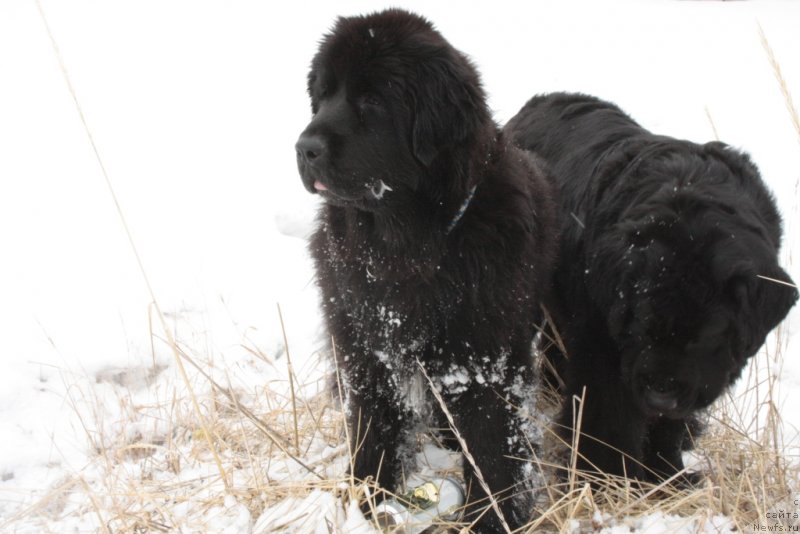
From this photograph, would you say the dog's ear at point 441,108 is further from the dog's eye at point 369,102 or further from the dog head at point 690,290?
the dog head at point 690,290

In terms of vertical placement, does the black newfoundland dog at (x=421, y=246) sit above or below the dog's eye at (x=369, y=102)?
below

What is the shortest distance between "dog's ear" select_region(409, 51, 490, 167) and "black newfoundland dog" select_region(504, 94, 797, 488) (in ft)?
2.24

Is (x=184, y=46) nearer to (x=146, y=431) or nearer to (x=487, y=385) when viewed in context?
(x=146, y=431)

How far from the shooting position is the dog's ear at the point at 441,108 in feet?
6.91

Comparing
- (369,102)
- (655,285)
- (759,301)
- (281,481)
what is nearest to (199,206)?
(281,481)

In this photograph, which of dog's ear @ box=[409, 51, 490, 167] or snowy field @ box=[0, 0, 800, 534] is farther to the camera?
snowy field @ box=[0, 0, 800, 534]

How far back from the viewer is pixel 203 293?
169 inches

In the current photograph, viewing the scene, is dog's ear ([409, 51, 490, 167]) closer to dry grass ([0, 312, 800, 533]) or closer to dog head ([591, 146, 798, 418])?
dog head ([591, 146, 798, 418])

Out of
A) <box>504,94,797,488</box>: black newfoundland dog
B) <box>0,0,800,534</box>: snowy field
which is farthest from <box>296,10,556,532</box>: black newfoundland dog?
<box>0,0,800,534</box>: snowy field

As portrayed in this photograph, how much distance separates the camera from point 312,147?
6.64 ft

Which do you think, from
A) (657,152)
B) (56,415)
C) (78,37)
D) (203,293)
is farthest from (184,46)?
(657,152)

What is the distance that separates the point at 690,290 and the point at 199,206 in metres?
4.13

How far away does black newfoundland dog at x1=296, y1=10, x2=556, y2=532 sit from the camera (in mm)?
2105

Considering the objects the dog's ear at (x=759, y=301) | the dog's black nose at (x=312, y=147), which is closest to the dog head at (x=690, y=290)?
the dog's ear at (x=759, y=301)
